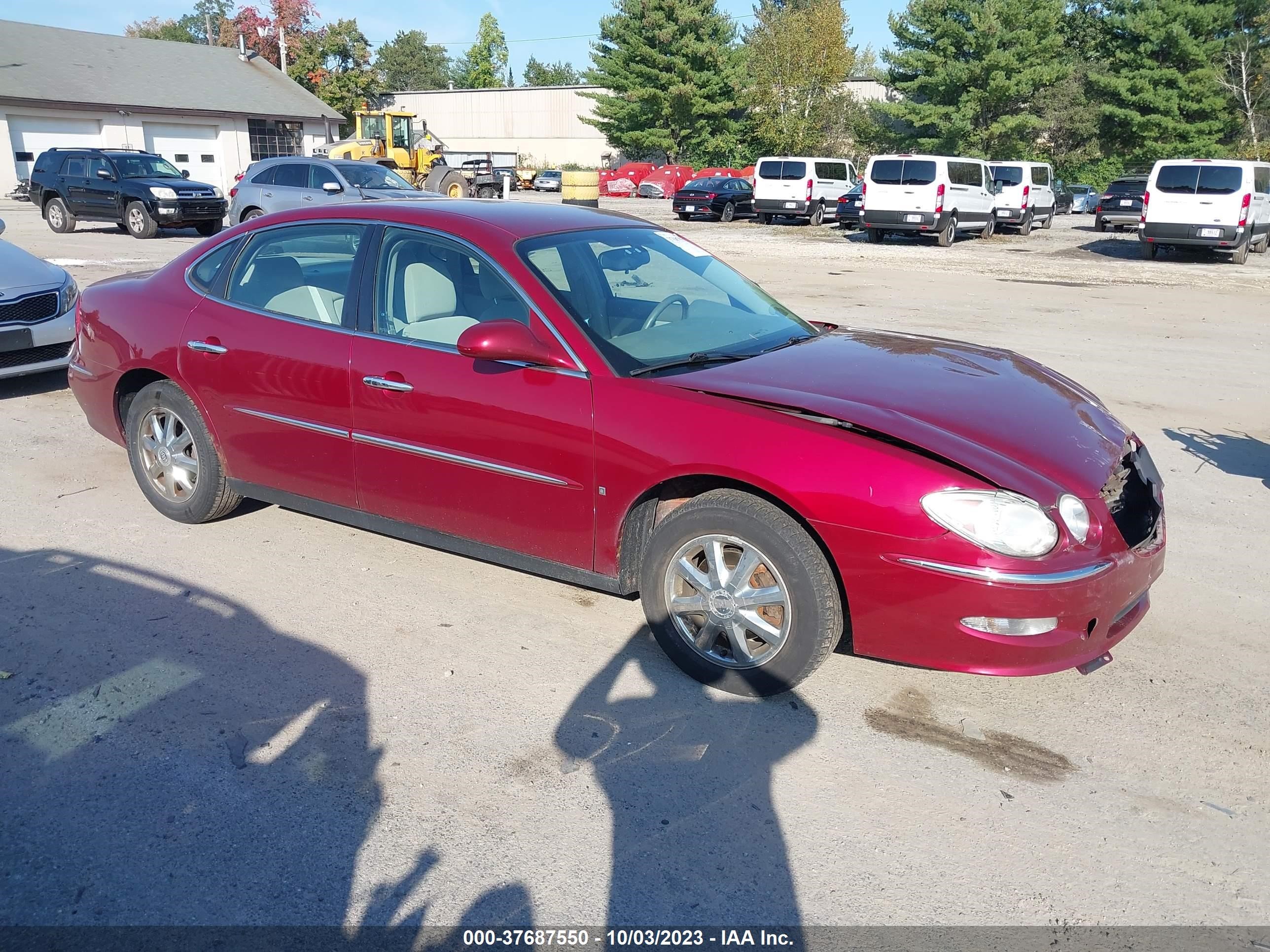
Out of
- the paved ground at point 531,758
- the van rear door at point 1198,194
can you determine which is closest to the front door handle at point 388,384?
the paved ground at point 531,758

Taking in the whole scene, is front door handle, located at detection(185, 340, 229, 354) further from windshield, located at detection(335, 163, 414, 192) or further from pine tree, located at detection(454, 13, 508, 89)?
pine tree, located at detection(454, 13, 508, 89)

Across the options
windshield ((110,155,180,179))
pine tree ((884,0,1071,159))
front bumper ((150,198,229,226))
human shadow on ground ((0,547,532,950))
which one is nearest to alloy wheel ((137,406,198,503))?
human shadow on ground ((0,547,532,950))

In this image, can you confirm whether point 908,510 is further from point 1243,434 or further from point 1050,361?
point 1050,361

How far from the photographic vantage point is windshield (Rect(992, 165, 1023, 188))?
29.5 metres

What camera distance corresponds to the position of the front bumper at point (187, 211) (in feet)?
71.1

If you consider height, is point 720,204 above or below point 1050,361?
above

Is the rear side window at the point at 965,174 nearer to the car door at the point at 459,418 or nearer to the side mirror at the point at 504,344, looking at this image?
the car door at the point at 459,418

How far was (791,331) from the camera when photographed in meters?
4.79

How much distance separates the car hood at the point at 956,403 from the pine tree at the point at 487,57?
101m

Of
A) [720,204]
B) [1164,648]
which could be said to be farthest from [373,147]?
[1164,648]

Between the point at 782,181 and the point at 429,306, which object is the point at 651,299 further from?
the point at 782,181

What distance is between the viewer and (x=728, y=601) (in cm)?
368

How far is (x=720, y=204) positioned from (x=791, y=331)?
29607mm

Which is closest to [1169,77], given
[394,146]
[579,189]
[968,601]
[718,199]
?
[718,199]
